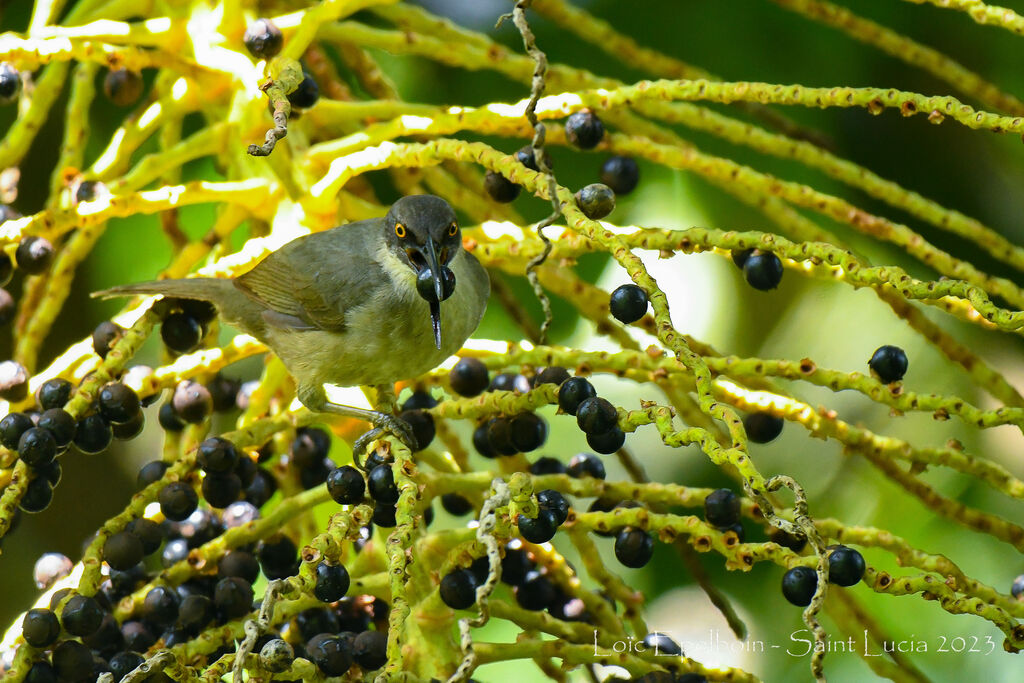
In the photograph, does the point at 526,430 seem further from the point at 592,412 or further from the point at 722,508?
the point at 722,508

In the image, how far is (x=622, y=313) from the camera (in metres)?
1.85

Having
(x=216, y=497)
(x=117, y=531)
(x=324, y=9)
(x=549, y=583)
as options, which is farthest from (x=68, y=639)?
(x=324, y=9)

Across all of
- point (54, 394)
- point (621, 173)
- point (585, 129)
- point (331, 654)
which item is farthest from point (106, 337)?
point (621, 173)

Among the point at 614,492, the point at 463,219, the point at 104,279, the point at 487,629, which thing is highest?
the point at 614,492

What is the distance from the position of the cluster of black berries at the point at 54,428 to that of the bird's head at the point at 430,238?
24.0 inches

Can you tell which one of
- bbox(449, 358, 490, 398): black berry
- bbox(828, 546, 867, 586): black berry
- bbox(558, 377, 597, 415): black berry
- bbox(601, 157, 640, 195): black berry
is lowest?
bbox(449, 358, 490, 398): black berry

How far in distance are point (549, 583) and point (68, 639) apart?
2.74 ft

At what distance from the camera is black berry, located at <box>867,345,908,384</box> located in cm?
203

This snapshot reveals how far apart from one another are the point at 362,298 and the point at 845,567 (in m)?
1.36

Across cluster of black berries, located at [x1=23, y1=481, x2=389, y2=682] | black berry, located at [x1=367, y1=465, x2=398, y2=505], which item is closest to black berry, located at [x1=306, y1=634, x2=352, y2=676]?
cluster of black berries, located at [x1=23, y1=481, x2=389, y2=682]

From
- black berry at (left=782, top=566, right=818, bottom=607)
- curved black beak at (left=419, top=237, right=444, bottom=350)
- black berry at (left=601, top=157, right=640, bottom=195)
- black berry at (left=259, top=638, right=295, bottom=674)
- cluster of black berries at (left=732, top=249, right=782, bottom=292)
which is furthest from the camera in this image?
black berry at (left=601, top=157, right=640, bottom=195)

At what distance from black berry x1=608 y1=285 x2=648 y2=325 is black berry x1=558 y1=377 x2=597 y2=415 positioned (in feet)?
0.40

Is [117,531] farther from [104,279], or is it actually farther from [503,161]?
[104,279]

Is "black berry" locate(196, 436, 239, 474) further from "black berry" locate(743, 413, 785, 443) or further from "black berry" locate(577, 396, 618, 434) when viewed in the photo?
"black berry" locate(743, 413, 785, 443)
